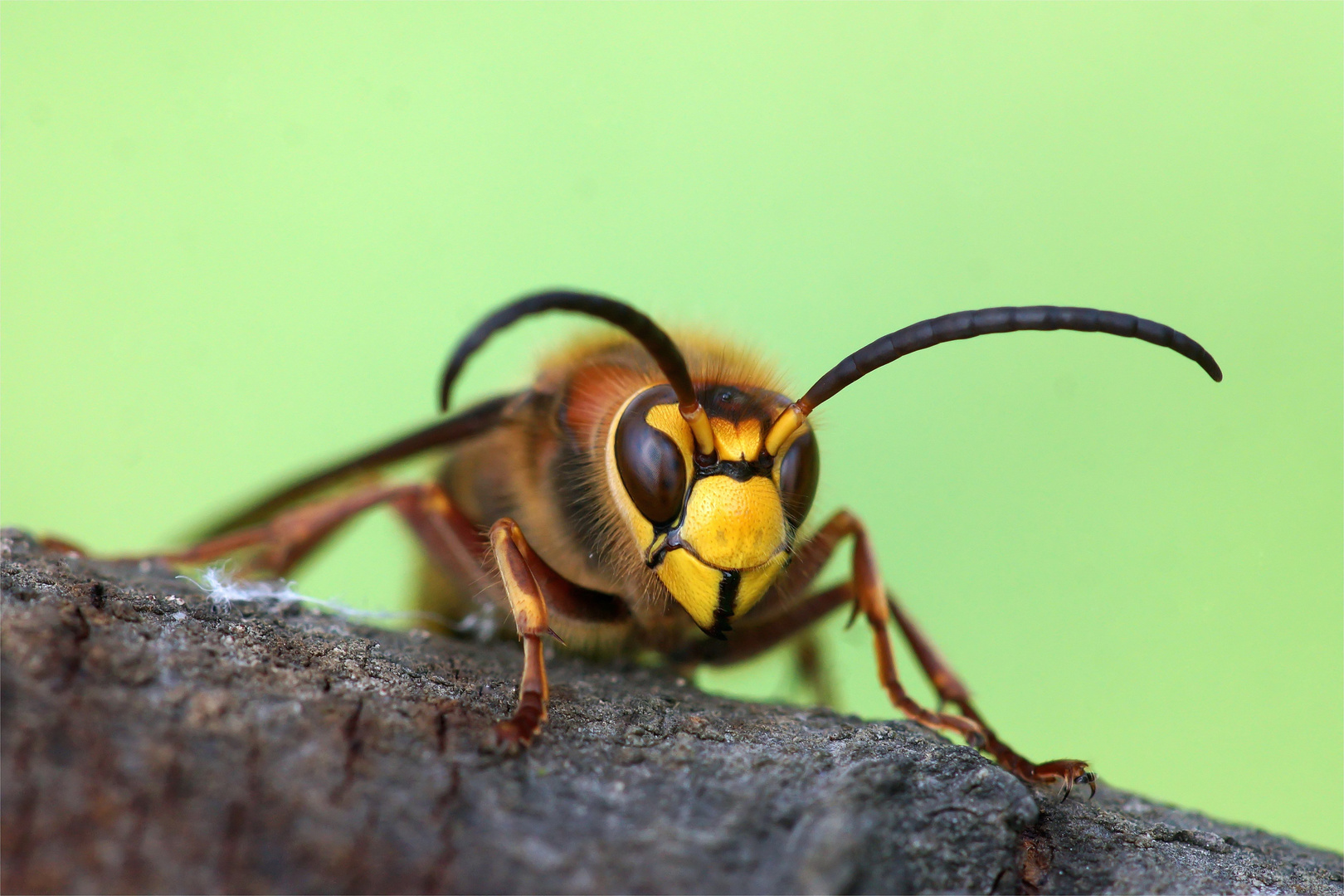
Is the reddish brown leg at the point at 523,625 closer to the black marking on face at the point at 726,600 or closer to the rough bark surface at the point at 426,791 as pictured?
the rough bark surface at the point at 426,791

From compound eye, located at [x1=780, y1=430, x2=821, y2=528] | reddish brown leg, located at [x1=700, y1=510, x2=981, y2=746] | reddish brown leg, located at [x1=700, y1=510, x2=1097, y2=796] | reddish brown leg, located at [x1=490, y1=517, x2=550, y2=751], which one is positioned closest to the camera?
reddish brown leg, located at [x1=490, y1=517, x2=550, y2=751]

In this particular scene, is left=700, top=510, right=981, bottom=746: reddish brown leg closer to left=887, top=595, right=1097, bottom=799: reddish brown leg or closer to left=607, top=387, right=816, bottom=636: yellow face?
left=887, top=595, right=1097, bottom=799: reddish brown leg

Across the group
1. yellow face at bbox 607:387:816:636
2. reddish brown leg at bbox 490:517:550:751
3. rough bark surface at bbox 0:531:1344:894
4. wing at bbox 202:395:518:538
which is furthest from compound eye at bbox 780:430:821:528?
wing at bbox 202:395:518:538

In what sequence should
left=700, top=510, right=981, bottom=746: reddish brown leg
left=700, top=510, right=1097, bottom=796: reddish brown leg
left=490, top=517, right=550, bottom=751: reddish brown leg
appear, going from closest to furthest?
1. left=490, top=517, right=550, bottom=751: reddish brown leg
2. left=700, top=510, right=981, bottom=746: reddish brown leg
3. left=700, top=510, right=1097, bottom=796: reddish brown leg

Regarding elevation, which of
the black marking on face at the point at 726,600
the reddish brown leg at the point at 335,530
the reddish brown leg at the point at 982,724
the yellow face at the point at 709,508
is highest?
the yellow face at the point at 709,508

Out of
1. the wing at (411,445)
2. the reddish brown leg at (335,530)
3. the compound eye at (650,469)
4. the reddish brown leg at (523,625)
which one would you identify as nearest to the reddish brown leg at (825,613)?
the compound eye at (650,469)

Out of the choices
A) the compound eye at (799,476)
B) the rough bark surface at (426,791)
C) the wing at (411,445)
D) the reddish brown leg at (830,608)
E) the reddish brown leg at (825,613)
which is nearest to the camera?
the rough bark surface at (426,791)

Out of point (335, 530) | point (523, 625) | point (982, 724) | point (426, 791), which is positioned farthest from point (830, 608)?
point (426, 791)

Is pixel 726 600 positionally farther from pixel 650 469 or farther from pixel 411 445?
pixel 411 445

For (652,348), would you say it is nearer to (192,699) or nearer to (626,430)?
(626,430)
